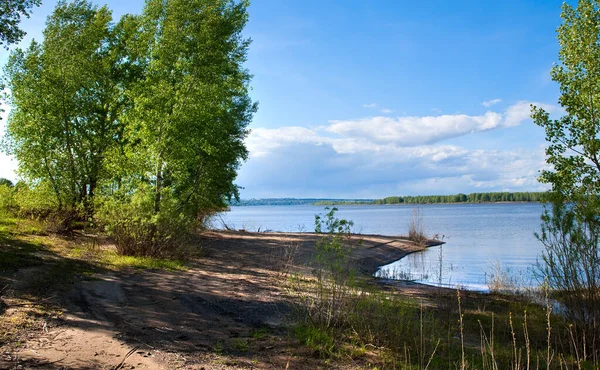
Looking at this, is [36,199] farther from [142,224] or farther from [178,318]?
[178,318]

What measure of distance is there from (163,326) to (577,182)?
1115cm

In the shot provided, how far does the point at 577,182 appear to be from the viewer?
12.4 metres

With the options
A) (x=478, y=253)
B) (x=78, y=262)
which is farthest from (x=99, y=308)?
(x=478, y=253)

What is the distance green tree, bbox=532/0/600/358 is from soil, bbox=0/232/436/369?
12.6 feet

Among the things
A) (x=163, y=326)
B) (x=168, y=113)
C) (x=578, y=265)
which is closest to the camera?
(x=163, y=326)

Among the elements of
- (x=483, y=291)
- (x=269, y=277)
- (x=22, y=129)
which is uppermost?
(x=22, y=129)

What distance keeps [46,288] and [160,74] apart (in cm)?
899

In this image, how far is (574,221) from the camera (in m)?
8.65

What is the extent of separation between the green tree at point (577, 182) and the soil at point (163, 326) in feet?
12.6

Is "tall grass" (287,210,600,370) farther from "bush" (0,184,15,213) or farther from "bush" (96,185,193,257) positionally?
"bush" (0,184,15,213)

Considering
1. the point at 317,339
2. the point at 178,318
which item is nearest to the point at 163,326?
the point at 178,318

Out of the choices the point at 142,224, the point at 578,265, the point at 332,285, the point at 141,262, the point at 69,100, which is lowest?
the point at 141,262

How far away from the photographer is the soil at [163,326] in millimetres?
5816

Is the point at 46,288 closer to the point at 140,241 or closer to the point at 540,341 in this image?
the point at 140,241
